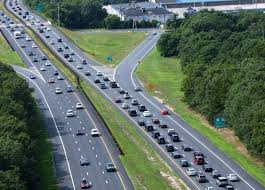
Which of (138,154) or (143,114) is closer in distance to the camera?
(138,154)

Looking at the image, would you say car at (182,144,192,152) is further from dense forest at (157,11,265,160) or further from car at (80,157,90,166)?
car at (80,157,90,166)

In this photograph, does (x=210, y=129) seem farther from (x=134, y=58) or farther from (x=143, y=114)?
(x=134, y=58)

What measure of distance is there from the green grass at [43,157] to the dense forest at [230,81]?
1101 inches

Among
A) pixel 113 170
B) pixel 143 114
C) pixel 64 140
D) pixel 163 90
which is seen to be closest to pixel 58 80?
pixel 163 90

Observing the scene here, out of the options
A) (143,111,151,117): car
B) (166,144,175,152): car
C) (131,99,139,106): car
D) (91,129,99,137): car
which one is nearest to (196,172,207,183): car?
(166,144,175,152): car

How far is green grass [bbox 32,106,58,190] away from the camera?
333ft

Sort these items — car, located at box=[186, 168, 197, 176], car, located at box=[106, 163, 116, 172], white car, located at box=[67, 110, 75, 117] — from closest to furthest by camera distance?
car, located at box=[186, 168, 197, 176]
car, located at box=[106, 163, 116, 172]
white car, located at box=[67, 110, 75, 117]

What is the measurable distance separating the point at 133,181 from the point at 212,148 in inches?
851

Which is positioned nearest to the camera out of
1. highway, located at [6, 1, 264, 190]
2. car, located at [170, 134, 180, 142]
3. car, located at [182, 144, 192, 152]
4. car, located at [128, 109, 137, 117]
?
highway, located at [6, 1, 264, 190]

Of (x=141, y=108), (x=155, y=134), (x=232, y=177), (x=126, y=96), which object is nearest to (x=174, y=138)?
(x=155, y=134)

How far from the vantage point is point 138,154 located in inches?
4547

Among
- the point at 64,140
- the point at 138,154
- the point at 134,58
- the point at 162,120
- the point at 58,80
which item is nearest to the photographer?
the point at 138,154

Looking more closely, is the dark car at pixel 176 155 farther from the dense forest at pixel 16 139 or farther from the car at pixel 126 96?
the car at pixel 126 96

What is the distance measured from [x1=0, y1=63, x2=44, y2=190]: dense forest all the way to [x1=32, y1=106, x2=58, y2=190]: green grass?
4.23ft
